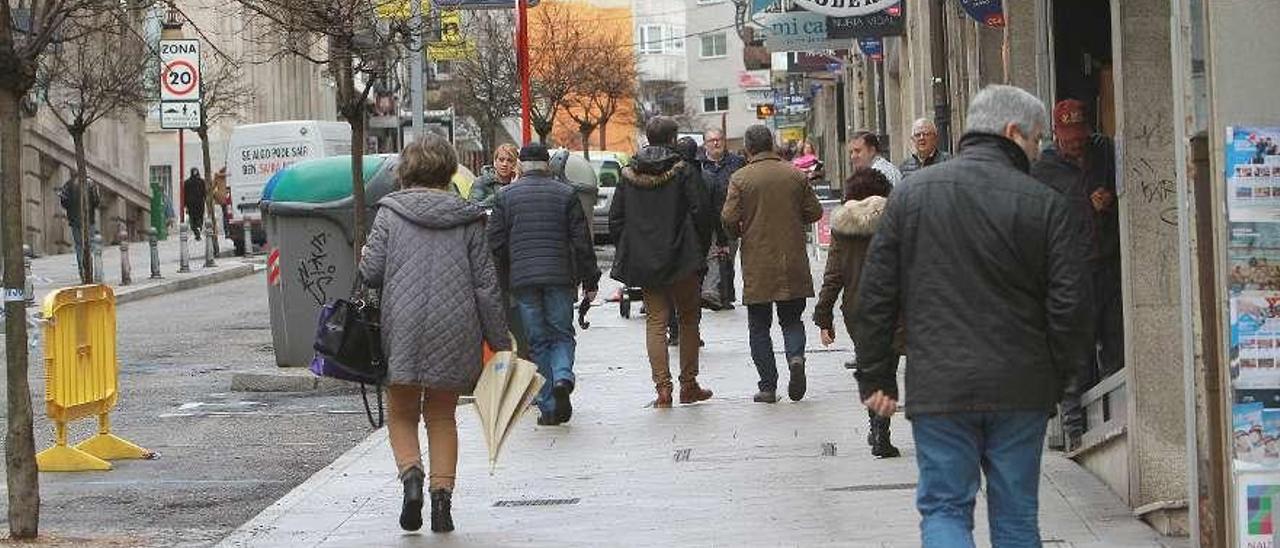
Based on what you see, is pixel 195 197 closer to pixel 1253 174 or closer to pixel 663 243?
pixel 663 243

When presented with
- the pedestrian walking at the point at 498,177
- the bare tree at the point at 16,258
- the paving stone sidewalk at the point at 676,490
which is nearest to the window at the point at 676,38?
the pedestrian walking at the point at 498,177

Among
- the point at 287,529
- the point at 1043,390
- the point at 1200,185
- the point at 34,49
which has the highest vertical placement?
the point at 34,49

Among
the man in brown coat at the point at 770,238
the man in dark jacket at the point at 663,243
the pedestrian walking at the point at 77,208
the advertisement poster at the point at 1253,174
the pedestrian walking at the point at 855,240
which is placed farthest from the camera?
the pedestrian walking at the point at 77,208

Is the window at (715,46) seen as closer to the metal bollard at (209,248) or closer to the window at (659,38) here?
the window at (659,38)

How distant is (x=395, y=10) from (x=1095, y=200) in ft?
39.7

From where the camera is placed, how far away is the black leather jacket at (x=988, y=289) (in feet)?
21.5

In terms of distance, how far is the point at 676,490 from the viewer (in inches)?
431

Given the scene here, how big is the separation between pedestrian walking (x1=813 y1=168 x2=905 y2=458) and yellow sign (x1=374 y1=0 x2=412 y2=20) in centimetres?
926

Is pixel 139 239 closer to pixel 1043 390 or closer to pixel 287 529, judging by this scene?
pixel 287 529

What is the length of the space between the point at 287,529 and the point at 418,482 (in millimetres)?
694

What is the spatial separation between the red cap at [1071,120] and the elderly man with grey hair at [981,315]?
4569 mm

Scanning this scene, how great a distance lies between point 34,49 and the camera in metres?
10.2

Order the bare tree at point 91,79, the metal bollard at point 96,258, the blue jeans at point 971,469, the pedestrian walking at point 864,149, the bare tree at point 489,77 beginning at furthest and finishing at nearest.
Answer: the bare tree at point 489,77 < the bare tree at point 91,79 < the metal bollard at point 96,258 < the pedestrian walking at point 864,149 < the blue jeans at point 971,469

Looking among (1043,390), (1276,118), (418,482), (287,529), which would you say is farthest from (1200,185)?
(287,529)
